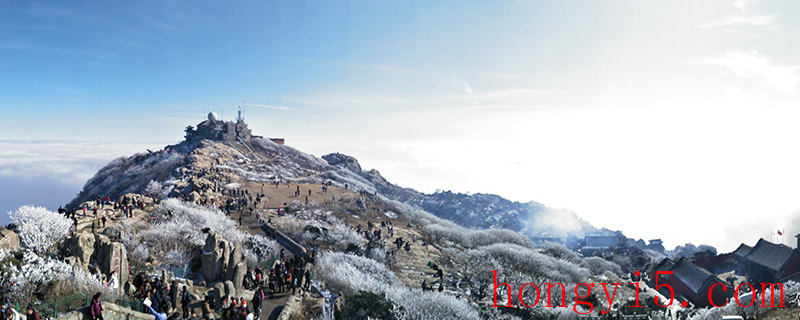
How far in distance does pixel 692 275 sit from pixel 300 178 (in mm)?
Answer: 66039

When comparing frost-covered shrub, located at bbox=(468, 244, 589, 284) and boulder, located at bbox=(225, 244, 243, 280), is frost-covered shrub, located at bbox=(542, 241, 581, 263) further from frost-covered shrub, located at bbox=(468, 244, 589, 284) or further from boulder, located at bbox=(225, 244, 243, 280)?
boulder, located at bbox=(225, 244, 243, 280)

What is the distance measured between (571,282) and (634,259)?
104 ft

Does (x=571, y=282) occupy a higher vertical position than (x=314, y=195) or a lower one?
lower

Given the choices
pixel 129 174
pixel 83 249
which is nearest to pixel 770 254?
pixel 83 249

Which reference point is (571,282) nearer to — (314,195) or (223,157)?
(314,195)

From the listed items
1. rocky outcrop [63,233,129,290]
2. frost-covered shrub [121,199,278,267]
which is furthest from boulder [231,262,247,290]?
frost-covered shrub [121,199,278,267]

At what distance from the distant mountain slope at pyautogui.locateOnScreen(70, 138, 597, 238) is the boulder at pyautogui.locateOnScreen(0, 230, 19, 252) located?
33588 mm

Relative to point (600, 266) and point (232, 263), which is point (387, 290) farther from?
point (600, 266)

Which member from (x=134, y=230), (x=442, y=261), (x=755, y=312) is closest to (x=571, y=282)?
(x=442, y=261)

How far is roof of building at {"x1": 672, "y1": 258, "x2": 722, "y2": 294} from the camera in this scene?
3672 cm

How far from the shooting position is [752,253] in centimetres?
4638

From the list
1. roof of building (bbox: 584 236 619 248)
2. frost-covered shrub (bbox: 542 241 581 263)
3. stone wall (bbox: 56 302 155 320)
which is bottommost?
roof of building (bbox: 584 236 619 248)

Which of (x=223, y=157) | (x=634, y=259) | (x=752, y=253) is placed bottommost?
(x=634, y=259)

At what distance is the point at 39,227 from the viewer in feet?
70.3
